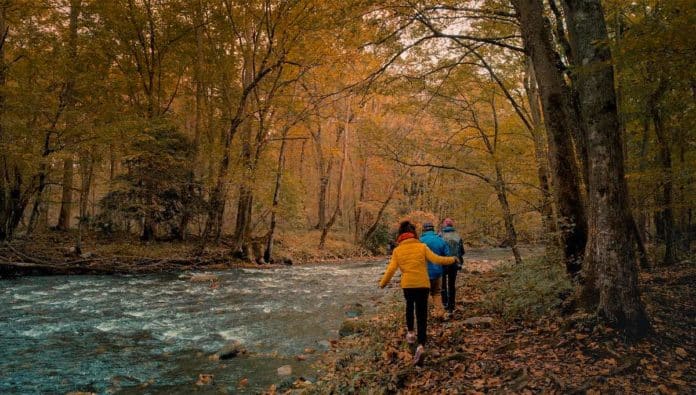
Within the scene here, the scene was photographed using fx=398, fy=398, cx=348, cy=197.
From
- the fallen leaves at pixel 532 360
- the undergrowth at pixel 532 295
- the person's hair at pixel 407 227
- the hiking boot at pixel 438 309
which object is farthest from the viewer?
the hiking boot at pixel 438 309

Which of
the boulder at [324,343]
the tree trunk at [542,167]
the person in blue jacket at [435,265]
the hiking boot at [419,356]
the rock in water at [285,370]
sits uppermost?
the tree trunk at [542,167]

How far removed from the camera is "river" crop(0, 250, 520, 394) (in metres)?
7.09

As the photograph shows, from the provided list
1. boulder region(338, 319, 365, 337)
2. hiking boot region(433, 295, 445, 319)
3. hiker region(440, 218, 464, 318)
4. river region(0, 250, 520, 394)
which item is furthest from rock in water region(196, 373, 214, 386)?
hiker region(440, 218, 464, 318)

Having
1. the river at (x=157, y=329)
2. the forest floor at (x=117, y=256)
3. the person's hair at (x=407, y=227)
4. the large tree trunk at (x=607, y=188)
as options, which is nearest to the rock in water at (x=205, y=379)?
the river at (x=157, y=329)

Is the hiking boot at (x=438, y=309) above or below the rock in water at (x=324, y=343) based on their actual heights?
above

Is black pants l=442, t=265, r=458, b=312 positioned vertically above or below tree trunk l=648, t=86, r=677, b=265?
below

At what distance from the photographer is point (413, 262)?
20.4 ft

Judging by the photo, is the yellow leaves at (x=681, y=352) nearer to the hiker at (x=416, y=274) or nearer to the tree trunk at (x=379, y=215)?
the hiker at (x=416, y=274)

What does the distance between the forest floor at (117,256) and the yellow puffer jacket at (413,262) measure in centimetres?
1603

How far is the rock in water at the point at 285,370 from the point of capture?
24.0 feet

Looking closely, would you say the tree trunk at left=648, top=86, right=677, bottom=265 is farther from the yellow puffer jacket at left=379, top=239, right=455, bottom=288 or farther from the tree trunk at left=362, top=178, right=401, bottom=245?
the tree trunk at left=362, top=178, right=401, bottom=245

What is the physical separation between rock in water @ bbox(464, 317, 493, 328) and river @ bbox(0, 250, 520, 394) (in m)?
3.03

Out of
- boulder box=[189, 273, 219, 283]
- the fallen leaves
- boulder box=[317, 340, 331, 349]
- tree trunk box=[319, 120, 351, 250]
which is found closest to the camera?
the fallen leaves

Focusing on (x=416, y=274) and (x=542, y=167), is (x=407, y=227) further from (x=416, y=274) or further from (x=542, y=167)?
(x=542, y=167)
